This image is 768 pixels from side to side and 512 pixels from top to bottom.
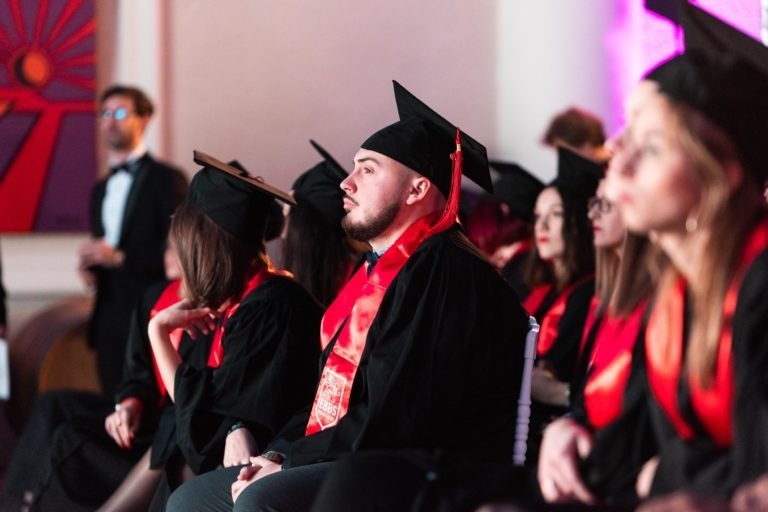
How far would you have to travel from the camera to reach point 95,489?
405 centimetres

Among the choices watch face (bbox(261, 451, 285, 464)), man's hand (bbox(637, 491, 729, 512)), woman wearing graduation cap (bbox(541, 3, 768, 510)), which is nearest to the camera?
man's hand (bbox(637, 491, 729, 512))

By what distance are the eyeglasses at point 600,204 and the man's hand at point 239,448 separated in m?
1.37

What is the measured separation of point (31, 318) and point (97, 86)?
1.40m

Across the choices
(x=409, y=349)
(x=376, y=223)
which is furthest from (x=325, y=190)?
(x=409, y=349)

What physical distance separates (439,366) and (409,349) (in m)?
0.08

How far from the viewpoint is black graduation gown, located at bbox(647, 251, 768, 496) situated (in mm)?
1775

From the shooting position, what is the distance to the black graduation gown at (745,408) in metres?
1.78

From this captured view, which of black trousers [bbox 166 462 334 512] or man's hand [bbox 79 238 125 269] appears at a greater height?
black trousers [bbox 166 462 334 512]

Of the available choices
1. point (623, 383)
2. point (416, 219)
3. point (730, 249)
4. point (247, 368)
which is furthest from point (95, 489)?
point (730, 249)

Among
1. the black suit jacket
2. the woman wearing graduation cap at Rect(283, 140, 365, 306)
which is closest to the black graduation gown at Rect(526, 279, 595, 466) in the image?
the woman wearing graduation cap at Rect(283, 140, 365, 306)

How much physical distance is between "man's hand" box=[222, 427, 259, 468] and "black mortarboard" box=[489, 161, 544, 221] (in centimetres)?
207

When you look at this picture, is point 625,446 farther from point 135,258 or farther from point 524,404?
point 135,258

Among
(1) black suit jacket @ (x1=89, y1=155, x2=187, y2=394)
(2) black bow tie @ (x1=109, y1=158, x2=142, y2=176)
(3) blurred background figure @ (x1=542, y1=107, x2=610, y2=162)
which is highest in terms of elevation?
(3) blurred background figure @ (x1=542, y1=107, x2=610, y2=162)

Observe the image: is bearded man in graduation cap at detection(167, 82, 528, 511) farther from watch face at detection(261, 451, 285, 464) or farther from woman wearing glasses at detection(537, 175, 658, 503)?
woman wearing glasses at detection(537, 175, 658, 503)
